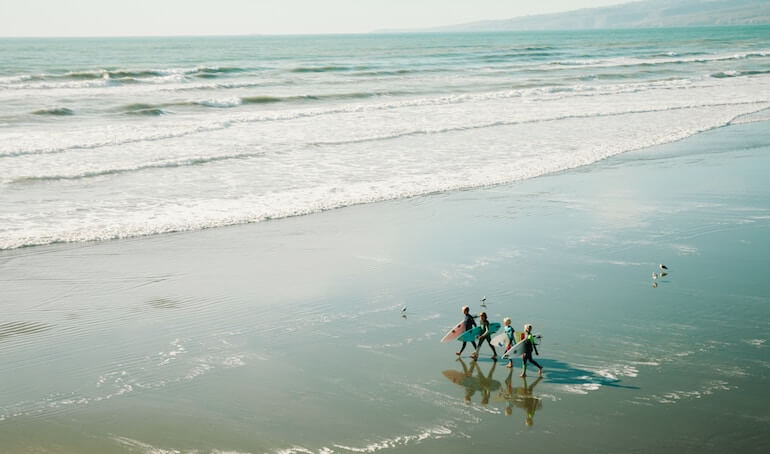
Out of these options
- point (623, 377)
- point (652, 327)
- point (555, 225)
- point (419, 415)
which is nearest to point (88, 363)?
point (419, 415)

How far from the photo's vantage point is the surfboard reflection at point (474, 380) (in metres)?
9.84

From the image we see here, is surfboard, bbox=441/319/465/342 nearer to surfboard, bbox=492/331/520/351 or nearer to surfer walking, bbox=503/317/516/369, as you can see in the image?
surfboard, bbox=492/331/520/351

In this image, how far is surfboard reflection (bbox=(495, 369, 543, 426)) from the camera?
934cm

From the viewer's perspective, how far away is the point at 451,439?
8750 millimetres

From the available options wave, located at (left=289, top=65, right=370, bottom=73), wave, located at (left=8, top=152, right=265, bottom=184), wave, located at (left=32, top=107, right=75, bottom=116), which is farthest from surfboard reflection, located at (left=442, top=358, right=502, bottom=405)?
wave, located at (left=289, top=65, right=370, bottom=73)

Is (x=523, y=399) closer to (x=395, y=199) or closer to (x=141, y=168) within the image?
(x=395, y=199)

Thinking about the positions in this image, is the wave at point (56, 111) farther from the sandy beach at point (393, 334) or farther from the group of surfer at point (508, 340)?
the group of surfer at point (508, 340)

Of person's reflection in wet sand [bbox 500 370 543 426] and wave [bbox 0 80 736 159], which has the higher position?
wave [bbox 0 80 736 159]

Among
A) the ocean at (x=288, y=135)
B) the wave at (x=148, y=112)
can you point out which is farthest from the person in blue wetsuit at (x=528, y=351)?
the wave at (x=148, y=112)

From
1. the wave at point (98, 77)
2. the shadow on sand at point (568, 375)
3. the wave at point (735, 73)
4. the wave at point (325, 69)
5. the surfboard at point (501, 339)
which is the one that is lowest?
the shadow on sand at point (568, 375)

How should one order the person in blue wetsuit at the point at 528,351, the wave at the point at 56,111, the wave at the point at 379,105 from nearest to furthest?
1. the person in blue wetsuit at the point at 528,351
2. the wave at the point at 379,105
3. the wave at the point at 56,111

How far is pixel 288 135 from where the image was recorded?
1328 inches

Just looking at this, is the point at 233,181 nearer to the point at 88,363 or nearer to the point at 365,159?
the point at 365,159

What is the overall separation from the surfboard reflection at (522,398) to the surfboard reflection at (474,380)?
0.14 meters
